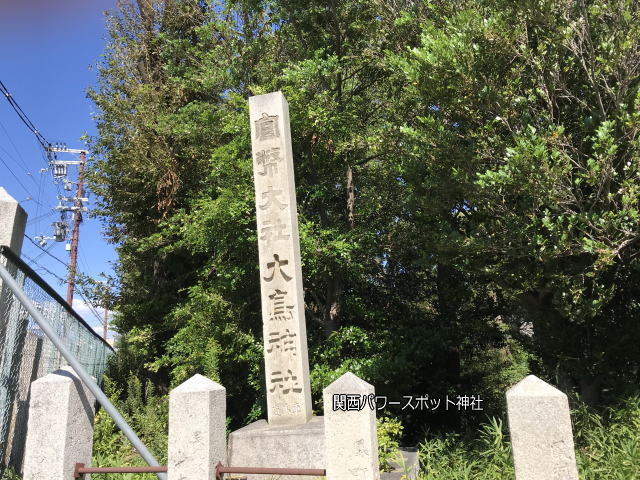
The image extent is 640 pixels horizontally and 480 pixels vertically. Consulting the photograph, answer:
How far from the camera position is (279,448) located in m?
4.73

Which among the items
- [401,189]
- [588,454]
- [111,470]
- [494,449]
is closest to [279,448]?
[111,470]

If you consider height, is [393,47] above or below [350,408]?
above

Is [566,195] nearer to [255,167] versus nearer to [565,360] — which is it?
[565,360]

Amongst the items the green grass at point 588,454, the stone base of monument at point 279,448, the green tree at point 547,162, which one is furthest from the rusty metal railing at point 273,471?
the green tree at point 547,162

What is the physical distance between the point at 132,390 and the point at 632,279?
8.44 metres

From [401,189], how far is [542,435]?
22.1ft

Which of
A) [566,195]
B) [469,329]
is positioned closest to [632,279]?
[566,195]

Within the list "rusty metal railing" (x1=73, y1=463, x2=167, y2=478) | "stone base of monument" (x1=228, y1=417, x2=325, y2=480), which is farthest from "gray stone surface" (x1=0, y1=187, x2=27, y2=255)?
"stone base of monument" (x1=228, y1=417, x2=325, y2=480)

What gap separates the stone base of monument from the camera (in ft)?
15.1

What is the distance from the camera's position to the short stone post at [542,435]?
2535 mm

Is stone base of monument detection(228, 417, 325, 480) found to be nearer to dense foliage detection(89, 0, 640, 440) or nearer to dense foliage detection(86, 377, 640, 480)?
dense foliage detection(86, 377, 640, 480)

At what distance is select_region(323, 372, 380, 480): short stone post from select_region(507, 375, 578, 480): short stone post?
2.73ft

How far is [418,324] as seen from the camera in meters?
8.74

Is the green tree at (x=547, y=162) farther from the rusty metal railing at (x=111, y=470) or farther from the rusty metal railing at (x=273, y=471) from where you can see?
the rusty metal railing at (x=111, y=470)
